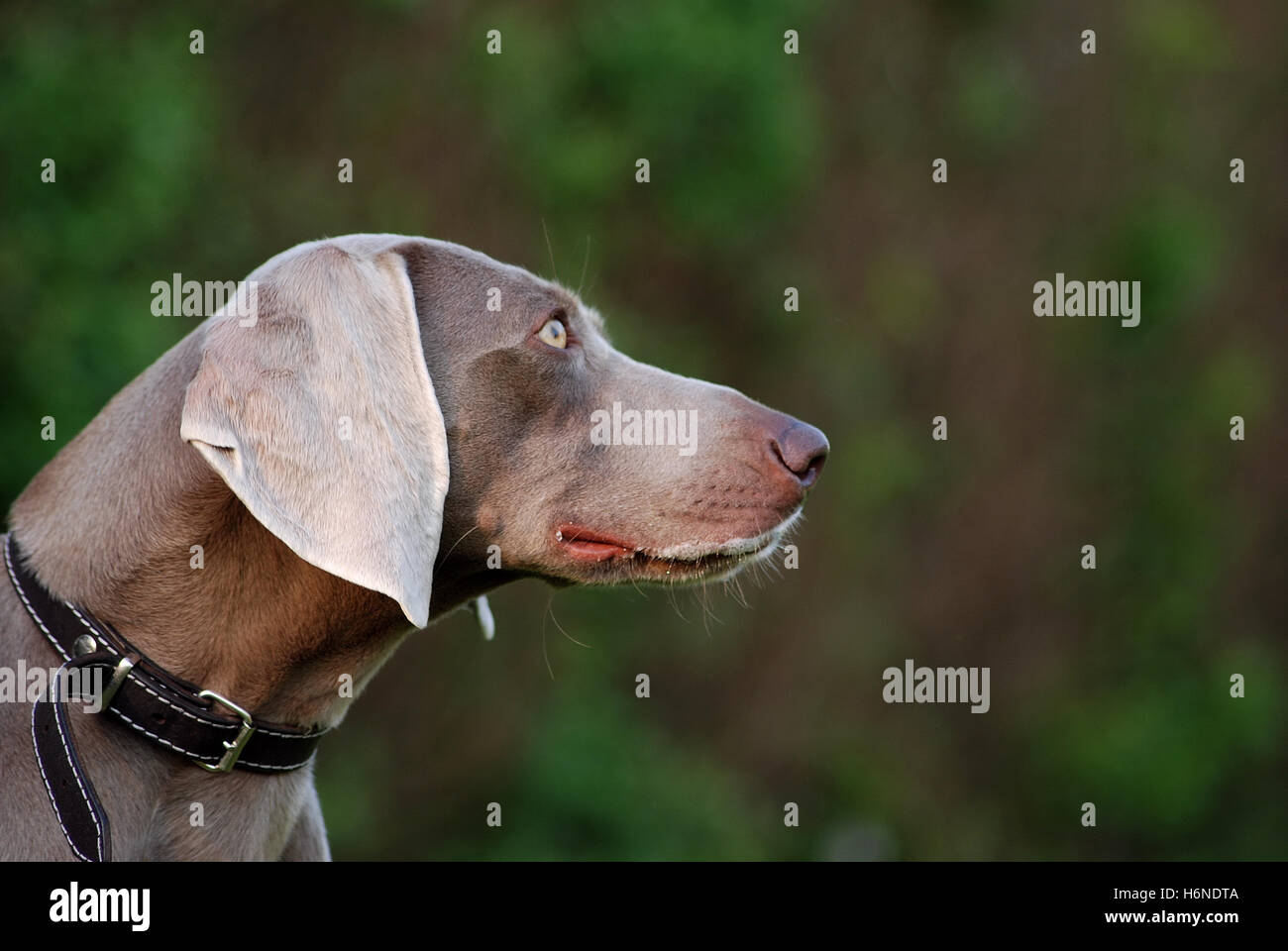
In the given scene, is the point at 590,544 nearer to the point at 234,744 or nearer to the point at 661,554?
the point at 661,554

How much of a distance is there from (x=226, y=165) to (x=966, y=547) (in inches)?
225

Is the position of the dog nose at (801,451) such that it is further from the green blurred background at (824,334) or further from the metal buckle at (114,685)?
the green blurred background at (824,334)

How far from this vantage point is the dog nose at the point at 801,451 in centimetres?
307

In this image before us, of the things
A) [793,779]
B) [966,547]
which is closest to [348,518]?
[793,779]

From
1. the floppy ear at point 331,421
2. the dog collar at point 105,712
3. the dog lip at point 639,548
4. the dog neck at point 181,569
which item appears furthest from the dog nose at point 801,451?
the dog collar at point 105,712

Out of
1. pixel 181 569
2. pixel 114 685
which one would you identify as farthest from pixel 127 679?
pixel 181 569

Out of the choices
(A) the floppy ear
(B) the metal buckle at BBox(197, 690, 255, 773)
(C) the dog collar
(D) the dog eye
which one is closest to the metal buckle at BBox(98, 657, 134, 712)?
(C) the dog collar

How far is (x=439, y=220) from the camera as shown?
707 cm

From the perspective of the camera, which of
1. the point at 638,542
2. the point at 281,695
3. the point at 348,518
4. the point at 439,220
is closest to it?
the point at 348,518

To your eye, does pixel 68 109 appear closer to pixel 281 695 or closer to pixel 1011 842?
pixel 281 695

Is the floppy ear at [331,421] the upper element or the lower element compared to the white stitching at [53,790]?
upper

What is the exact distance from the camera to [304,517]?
8.22 feet

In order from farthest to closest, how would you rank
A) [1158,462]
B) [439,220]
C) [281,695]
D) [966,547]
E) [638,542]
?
[1158,462], [966,547], [439,220], [638,542], [281,695]
